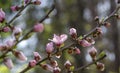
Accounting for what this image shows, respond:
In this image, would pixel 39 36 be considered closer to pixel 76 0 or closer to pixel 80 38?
pixel 76 0

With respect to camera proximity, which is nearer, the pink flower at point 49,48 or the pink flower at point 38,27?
the pink flower at point 38,27

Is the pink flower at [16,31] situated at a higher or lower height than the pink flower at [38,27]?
higher

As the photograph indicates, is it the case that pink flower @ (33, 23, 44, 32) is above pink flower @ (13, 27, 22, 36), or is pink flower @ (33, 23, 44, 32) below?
below

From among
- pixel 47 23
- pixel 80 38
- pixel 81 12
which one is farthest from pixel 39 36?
pixel 80 38

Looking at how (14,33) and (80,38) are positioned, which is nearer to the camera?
(14,33)

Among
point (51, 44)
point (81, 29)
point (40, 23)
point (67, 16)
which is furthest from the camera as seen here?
point (67, 16)

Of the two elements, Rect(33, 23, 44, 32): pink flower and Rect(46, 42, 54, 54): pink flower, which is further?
Rect(46, 42, 54, 54): pink flower

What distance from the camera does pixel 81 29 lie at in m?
5.10

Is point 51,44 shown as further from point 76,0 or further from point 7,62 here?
point 76,0

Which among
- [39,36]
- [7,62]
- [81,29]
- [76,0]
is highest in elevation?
[76,0]

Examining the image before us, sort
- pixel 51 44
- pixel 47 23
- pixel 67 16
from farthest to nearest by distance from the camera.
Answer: pixel 67 16 → pixel 47 23 → pixel 51 44

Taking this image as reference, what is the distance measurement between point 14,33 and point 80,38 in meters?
0.25

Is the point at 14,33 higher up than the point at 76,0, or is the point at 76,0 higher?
the point at 76,0

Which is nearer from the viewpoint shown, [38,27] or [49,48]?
[38,27]
